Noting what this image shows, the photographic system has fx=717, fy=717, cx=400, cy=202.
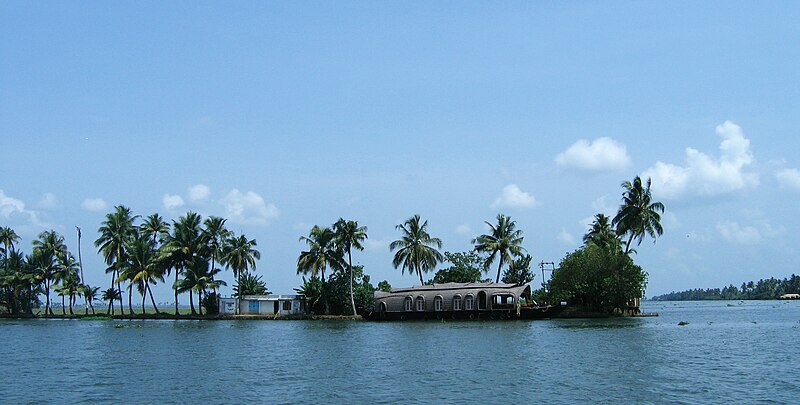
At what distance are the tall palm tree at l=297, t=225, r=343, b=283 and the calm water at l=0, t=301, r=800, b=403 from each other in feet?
77.7

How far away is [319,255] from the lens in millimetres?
68938

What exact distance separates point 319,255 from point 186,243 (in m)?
13.2

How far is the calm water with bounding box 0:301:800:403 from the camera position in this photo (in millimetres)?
21766

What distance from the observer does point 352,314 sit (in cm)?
7062

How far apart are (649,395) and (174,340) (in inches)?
1205

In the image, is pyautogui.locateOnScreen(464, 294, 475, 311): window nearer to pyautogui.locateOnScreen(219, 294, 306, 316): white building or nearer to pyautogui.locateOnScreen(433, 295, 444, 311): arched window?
pyautogui.locateOnScreen(433, 295, 444, 311): arched window

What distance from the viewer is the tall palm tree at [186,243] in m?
69.6

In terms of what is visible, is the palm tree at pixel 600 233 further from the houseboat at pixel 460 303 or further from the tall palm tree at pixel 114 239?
the tall palm tree at pixel 114 239

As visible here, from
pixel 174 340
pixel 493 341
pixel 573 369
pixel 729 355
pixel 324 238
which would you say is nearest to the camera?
pixel 573 369

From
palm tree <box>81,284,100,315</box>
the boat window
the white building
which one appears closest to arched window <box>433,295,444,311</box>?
the boat window

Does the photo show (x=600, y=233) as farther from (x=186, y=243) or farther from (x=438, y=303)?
(x=186, y=243)

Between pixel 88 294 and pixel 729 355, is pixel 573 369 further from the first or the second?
pixel 88 294

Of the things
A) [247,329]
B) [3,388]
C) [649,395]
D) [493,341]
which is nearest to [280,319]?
[247,329]

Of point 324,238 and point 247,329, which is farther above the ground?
point 324,238
